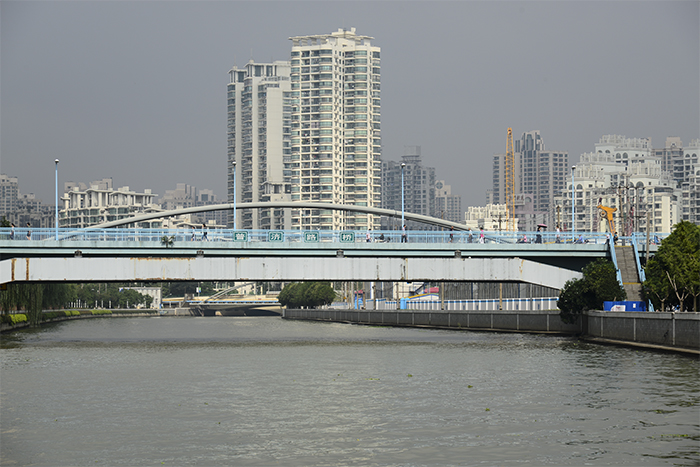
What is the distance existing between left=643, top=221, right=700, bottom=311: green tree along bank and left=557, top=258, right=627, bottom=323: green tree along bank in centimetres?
220

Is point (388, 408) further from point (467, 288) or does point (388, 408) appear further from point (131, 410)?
point (467, 288)

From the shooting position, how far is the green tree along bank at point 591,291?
59.8 m

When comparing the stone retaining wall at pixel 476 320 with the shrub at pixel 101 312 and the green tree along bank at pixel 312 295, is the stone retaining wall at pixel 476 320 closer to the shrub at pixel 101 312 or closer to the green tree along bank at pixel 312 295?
the green tree along bank at pixel 312 295

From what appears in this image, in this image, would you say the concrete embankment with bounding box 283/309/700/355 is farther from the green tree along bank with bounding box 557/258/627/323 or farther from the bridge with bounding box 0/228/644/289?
the bridge with bounding box 0/228/644/289

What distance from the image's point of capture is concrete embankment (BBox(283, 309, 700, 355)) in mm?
46062

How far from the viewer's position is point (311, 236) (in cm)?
6519

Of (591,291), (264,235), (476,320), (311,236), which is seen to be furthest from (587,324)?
(264,235)

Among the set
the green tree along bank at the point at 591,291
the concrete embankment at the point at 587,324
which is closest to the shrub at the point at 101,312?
the concrete embankment at the point at 587,324

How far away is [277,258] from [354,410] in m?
35.2

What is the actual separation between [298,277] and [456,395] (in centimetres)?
3195

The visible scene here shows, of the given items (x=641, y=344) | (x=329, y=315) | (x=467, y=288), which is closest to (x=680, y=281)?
(x=641, y=344)

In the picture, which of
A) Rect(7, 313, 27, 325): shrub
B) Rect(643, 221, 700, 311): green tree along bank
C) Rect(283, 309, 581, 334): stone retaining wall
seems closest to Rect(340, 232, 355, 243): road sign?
Rect(283, 309, 581, 334): stone retaining wall

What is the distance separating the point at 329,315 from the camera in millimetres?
137750

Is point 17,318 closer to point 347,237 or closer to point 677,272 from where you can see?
point 347,237
